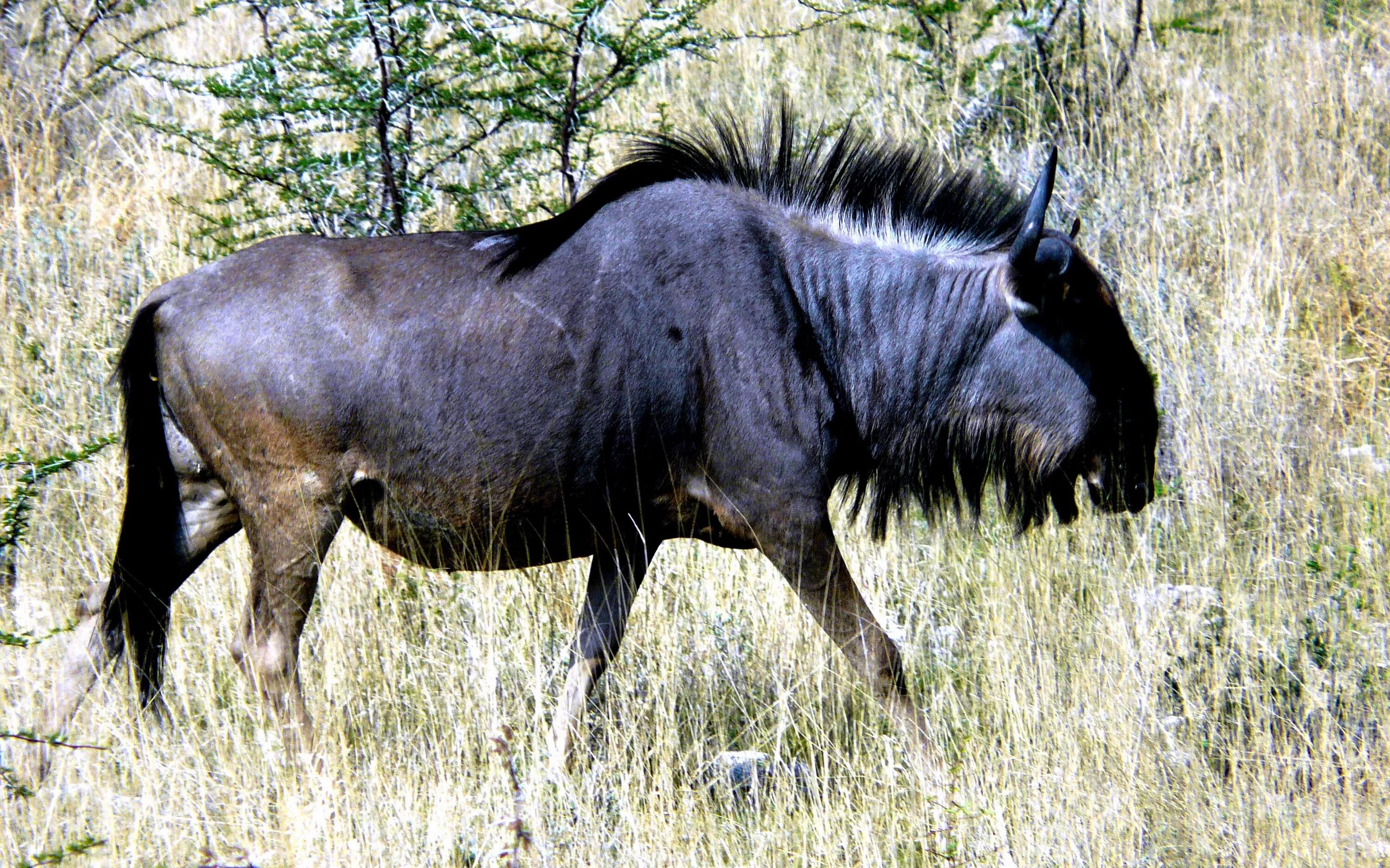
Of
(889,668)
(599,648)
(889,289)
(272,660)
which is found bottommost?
(599,648)

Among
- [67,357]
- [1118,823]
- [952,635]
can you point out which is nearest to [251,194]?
[67,357]

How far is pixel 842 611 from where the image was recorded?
3777 mm

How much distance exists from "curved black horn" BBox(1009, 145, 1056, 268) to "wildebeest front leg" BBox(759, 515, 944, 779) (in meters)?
1.01

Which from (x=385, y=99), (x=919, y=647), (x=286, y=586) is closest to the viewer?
(x=286, y=586)

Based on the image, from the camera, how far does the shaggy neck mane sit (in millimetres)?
3979

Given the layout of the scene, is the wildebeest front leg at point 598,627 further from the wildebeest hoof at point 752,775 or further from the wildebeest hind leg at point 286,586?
the wildebeest hind leg at point 286,586

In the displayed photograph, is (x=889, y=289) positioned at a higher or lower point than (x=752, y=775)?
higher

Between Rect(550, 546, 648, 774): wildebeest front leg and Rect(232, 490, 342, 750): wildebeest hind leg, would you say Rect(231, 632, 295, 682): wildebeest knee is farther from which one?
Rect(550, 546, 648, 774): wildebeest front leg

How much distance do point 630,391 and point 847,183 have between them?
1041 millimetres

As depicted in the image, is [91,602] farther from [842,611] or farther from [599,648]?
[842,611]

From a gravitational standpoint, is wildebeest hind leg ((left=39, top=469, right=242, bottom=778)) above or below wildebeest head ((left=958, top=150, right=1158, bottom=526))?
below

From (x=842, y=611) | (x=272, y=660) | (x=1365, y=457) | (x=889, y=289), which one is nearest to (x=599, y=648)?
(x=842, y=611)

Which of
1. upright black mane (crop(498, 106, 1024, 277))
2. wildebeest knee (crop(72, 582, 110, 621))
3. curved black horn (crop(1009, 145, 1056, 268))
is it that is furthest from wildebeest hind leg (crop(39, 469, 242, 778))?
Result: curved black horn (crop(1009, 145, 1056, 268))

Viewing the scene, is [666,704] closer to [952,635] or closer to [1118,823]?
[952,635]
